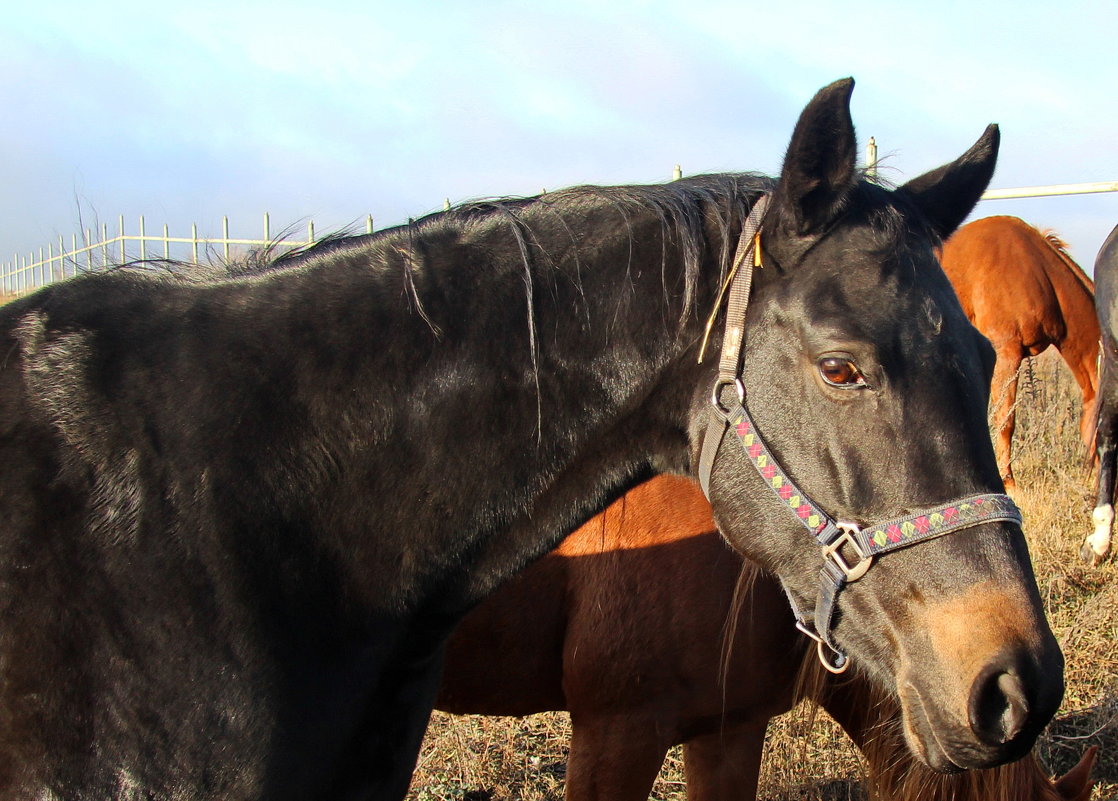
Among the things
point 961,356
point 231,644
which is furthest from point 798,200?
point 231,644

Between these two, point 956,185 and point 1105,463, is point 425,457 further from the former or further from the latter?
point 1105,463

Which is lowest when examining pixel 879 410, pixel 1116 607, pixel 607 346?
pixel 1116 607

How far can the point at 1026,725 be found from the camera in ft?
4.52

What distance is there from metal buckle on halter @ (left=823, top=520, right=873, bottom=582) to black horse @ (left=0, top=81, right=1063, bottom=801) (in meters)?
0.02

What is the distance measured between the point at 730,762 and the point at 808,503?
5.01 ft

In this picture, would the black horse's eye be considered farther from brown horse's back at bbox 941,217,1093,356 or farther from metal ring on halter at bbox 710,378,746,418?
brown horse's back at bbox 941,217,1093,356

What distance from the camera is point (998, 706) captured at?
1.40 m

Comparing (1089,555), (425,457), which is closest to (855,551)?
(425,457)

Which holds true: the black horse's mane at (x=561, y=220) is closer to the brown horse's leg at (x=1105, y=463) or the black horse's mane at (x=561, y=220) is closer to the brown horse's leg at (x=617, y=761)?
the brown horse's leg at (x=617, y=761)

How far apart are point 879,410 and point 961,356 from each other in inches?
7.5

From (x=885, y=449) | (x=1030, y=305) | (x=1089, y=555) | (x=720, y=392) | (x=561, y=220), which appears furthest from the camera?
(x=1030, y=305)

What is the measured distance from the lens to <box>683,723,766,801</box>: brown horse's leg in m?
2.75

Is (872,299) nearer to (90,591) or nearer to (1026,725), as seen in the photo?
(1026,725)

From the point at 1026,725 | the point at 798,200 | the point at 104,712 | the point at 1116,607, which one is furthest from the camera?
the point at 1116,607
